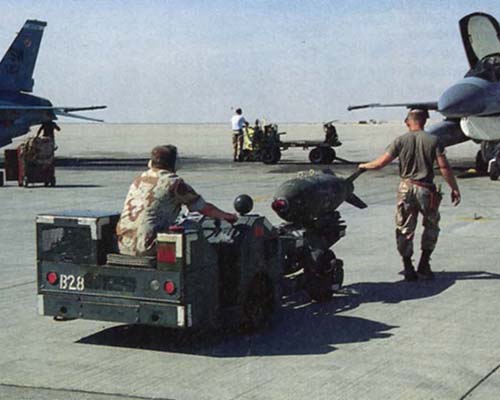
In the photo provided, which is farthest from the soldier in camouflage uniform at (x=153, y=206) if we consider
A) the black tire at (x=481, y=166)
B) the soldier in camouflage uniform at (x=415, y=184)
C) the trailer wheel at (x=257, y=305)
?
the black tire at (x=481, y=166)

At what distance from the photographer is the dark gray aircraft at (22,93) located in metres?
35.4

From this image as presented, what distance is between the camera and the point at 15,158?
80.7ft

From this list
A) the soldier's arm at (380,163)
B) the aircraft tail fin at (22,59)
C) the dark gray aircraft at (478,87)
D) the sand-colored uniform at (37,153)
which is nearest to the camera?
the soldier's arm at (380,163)

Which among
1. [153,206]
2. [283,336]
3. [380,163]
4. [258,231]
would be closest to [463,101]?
[380,163]

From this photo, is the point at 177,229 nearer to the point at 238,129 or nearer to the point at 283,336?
the point at 283,336

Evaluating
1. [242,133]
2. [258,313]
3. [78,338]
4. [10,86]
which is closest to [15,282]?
[78,338]

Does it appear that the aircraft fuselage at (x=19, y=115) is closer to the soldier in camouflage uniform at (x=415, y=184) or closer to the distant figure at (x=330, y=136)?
the distant figure at (x=330, y=136)

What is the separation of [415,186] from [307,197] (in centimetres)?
167

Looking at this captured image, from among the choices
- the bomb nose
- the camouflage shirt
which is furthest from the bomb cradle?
the camouflage shirt

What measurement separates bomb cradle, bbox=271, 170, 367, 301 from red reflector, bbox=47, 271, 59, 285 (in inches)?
98.4

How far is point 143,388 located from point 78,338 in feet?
5.47

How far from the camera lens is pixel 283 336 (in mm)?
7695

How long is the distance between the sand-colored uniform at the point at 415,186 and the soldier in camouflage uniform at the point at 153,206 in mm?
3232

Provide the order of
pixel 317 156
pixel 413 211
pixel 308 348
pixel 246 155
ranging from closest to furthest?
pixel 308 348 → pixel 413 211 → pixel 317 156 → pixel 246 155
